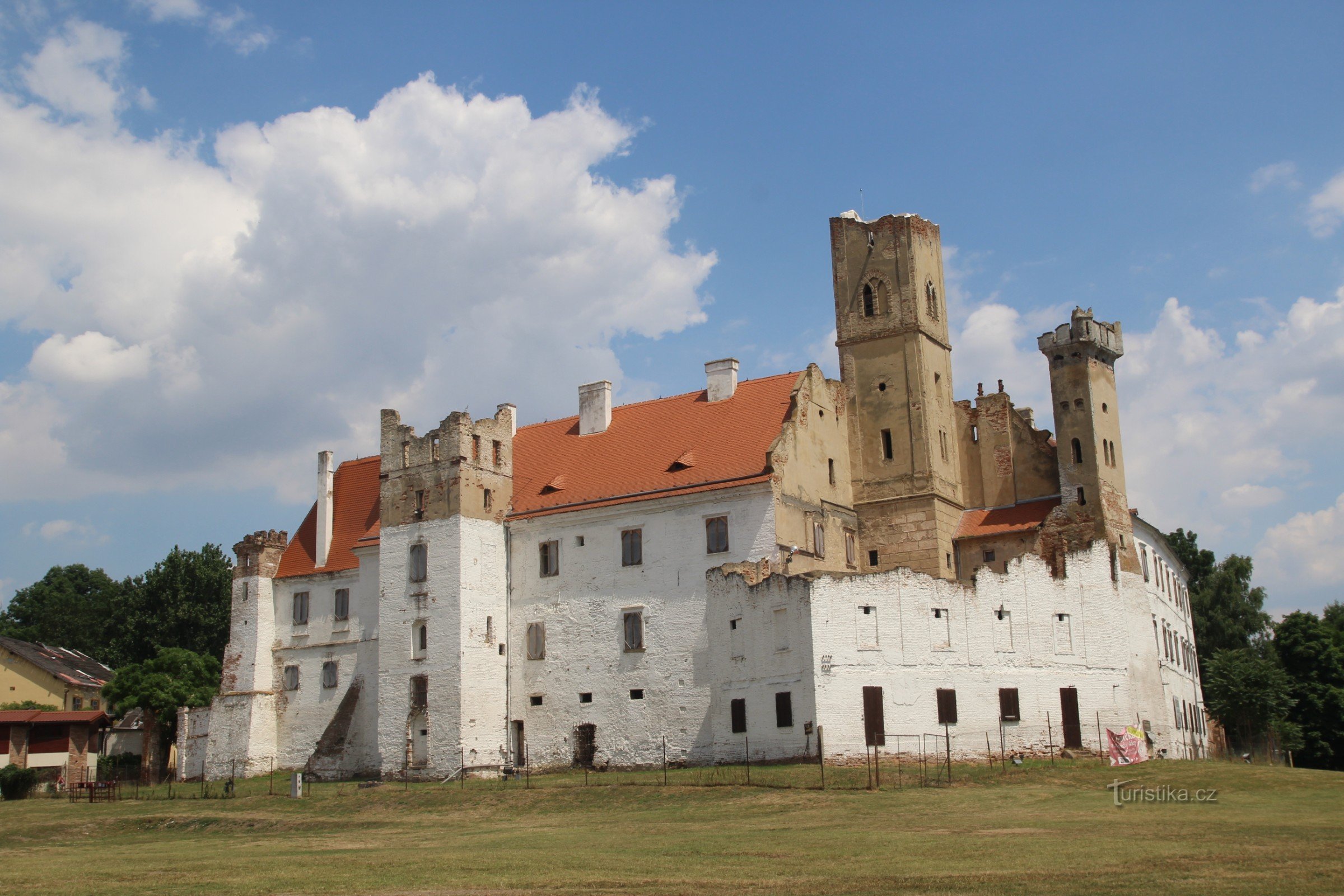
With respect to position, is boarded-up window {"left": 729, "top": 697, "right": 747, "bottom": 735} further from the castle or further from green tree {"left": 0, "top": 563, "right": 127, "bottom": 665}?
green tree {"left": 0, "top": 563, "right": 127, "bottom": 665}

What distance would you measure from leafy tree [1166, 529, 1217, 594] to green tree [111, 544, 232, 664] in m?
59.8

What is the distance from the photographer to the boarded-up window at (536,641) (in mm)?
54094

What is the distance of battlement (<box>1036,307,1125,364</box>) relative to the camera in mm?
54094

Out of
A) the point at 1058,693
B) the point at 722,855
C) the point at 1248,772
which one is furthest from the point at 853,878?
the point at 1058,693

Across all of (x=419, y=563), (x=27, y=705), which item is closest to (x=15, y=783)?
(x=419, y=563)

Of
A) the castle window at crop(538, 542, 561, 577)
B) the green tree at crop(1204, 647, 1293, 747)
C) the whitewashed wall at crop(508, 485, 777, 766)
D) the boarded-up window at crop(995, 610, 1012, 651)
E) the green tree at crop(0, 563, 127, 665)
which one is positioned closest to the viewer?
the boarded-up window at crop(995, 610, 1012, 651)

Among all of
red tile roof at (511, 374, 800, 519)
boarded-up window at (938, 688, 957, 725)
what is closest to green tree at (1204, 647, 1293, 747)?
boarded-up window at (938, 688, 957, 725)

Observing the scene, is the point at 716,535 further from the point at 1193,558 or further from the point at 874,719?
the point at 1193,558

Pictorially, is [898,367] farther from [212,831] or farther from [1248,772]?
[212,831]

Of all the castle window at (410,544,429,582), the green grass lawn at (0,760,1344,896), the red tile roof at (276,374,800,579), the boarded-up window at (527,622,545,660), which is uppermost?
the red tile roof at (276,374,800,579)

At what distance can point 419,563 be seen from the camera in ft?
180

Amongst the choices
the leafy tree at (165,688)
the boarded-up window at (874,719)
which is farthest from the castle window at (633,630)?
the leafy tree at (165,688)

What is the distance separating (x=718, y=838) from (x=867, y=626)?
54.4 feet

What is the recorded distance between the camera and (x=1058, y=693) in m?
48.1
